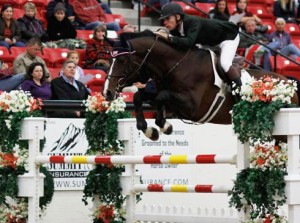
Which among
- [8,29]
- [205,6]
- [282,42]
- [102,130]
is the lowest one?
[102,130]

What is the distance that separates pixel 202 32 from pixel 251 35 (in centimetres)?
661

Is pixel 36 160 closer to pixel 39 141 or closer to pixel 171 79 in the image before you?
pixel 39 141

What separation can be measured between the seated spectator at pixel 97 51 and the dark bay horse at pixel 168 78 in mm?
3883

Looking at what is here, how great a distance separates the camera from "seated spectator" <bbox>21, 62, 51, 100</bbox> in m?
12.7

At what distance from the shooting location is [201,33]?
36.7 feet

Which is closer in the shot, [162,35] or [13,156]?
[13,156]

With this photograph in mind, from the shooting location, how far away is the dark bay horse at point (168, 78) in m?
10.7

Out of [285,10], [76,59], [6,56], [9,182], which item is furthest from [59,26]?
[285,10]

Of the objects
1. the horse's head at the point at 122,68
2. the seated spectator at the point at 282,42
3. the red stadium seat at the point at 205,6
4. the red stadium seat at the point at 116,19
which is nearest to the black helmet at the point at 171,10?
the horse's head at the point at 122,68

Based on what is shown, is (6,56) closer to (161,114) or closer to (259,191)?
(161,114)

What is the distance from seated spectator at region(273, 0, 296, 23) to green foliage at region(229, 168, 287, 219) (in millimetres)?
10368

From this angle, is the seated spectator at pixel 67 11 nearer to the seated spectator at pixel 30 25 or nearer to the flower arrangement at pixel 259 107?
the seated spectator at pixel 30 25

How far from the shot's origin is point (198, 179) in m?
12.6

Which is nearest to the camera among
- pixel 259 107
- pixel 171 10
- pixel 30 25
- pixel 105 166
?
pixel 259 107
